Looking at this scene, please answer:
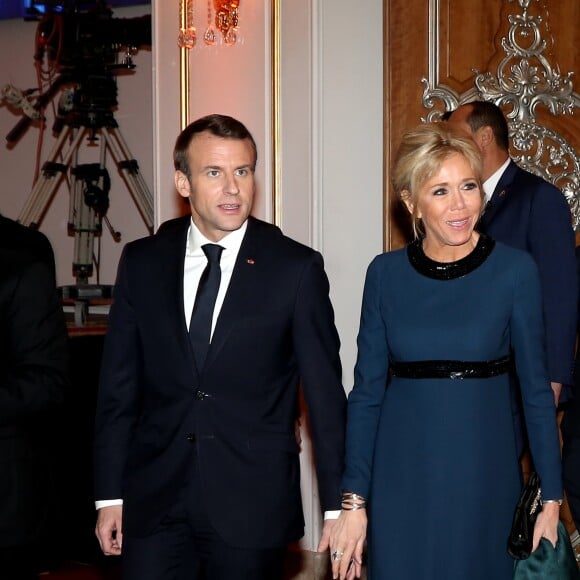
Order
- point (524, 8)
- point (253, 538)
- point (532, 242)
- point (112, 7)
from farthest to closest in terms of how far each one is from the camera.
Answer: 1. point (112, 7)
2. point (524, 8)
3. point (532, 242)
4. point (253, 538)

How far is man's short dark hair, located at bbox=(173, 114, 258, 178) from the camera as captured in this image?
2918mm

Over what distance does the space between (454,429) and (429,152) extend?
0.72m

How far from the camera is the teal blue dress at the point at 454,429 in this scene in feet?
9.02

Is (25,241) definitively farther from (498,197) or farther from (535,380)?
(535,380)

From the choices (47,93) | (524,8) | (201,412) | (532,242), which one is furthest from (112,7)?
(201,412)

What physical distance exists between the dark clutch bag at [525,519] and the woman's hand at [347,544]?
378mm

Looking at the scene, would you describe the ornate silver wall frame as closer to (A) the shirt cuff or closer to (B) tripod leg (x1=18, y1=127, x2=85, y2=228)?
(A) the shirt cuff

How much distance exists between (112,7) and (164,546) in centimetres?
477

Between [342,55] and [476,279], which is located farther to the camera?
[342,55]

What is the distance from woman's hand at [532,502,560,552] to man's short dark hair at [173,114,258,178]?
120 centimetres

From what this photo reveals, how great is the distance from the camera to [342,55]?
16.0 ft

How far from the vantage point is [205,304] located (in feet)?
9.43

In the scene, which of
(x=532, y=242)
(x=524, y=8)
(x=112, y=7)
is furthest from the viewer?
(x=112, y=7)

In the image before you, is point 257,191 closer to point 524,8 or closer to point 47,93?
point 524,8
